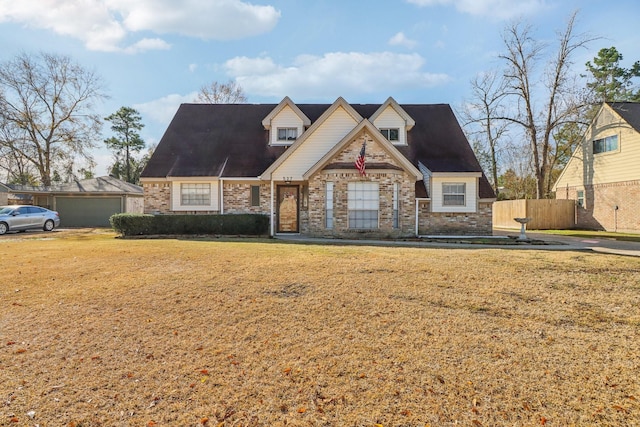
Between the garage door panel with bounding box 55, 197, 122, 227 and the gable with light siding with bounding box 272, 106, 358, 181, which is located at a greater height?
the gable with light siding with bounding box 272, 106, 358, 181

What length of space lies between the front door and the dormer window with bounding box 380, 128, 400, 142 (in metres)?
5.68

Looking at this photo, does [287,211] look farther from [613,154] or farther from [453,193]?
[613,154]

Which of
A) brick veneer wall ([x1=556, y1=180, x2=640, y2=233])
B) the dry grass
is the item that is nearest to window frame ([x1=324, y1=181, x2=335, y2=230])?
the dry grass

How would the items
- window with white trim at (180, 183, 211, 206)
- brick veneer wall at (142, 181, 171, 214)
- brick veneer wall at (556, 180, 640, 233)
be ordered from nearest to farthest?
1. window with white trim at (180, 183, 211, 206)
2. brick veneer wall at (142, 181, 171, 214)
3. brick veneer wall at (556, 180, 640, 233)

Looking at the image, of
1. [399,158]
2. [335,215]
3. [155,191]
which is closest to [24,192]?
[155,191]

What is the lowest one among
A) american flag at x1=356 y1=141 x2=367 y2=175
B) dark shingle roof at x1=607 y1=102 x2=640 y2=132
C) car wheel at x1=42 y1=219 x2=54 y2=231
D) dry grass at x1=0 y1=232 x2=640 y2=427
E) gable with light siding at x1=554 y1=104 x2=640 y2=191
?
dry grass at x1=0 y1=232 x2=640 y2=427

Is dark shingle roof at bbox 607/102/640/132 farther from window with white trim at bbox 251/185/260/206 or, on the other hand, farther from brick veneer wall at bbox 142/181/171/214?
brick veneer wall at bbox 142/181/171/214

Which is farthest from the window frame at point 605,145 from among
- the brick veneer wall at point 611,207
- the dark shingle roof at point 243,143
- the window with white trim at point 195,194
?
the window with white trim at point 195,194

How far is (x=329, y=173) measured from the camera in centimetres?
1520

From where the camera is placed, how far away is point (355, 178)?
1513cm

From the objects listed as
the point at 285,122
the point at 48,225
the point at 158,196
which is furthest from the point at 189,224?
the point at 48,225

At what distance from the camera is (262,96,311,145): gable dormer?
18.5m

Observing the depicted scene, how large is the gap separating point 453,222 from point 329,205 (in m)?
6.13

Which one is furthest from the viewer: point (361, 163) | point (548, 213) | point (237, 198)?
point (548, 213)
